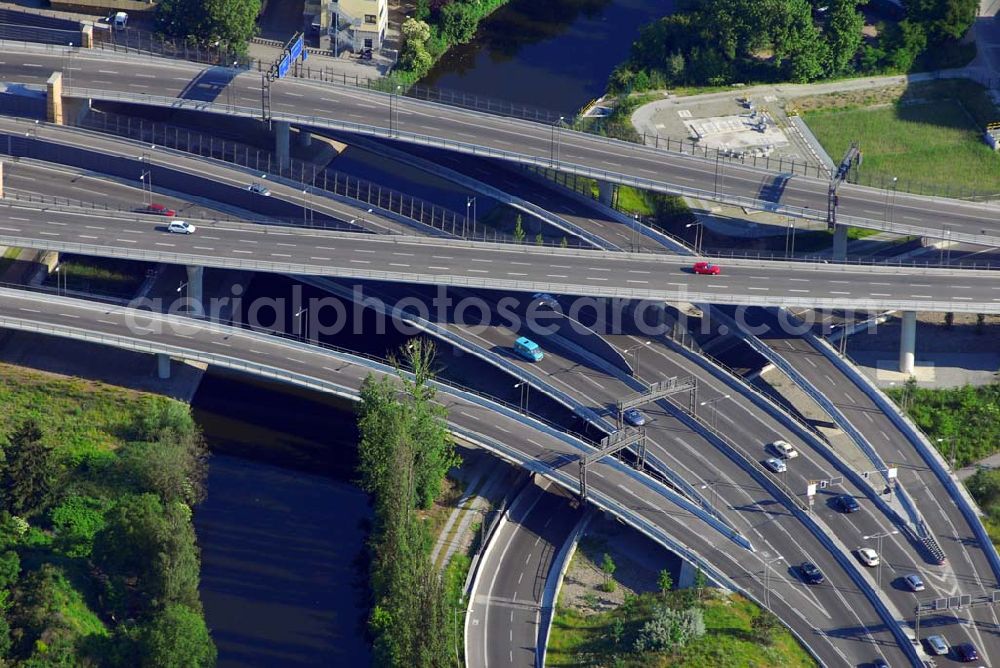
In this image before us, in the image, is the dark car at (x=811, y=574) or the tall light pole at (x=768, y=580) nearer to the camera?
the tall light pole at (x=768, y=580)

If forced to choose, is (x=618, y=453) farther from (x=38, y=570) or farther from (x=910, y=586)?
(x=38, y=570)

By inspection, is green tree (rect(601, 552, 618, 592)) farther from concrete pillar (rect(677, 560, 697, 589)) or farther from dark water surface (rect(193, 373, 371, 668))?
dark water surface (rect(193, 373, 371, 668))

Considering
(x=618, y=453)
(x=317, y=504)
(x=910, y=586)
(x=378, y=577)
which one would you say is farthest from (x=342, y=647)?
A: (x=910, y=586)

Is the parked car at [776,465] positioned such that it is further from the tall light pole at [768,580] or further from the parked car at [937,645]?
the parked car at [937,645]

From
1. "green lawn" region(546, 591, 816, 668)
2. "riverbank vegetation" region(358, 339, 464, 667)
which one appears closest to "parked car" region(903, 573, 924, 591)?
"green lawn" region(546, 591, 816, 668)

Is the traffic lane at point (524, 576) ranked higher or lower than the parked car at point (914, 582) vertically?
lower

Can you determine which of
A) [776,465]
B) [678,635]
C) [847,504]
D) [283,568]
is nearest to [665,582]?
[678,635]

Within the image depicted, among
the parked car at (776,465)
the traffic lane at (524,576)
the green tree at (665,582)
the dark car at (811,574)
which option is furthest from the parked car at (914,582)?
the traffic lane at (524,576)
